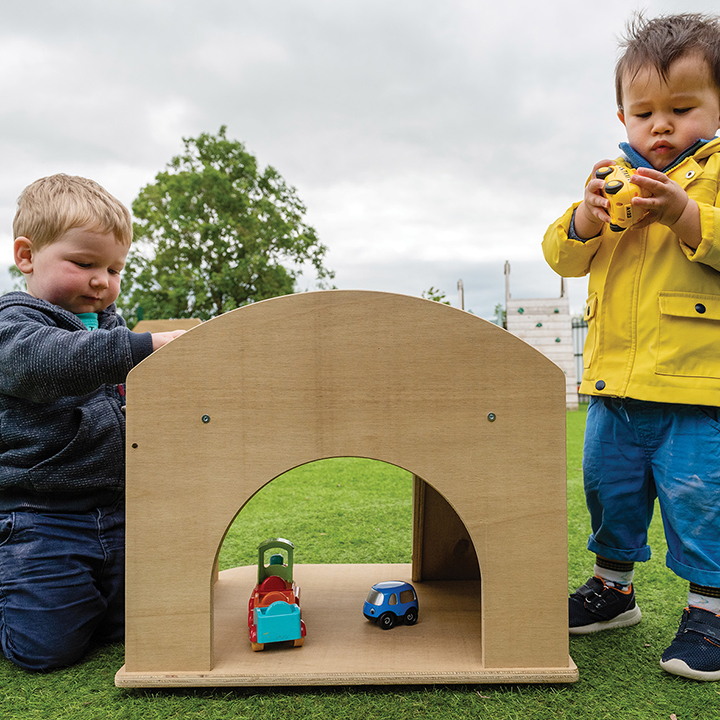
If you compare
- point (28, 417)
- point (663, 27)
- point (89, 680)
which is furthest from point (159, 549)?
point (663, 27)

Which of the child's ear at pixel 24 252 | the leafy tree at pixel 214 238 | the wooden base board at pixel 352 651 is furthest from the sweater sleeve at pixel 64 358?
the leafy tree at pixel 214 238

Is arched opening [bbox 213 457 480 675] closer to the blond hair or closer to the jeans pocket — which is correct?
the jeans pocket

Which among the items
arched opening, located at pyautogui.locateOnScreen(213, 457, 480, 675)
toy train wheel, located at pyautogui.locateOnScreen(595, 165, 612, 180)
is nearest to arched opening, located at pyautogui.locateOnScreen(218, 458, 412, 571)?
arched opening, located at pyautogui.locateOnScreen(213, 457, 480, 675)

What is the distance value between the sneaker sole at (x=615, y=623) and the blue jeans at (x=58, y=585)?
1.13 metres

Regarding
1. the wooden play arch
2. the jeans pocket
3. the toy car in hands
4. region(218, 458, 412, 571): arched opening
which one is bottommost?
region(218, 458, 412, 571): arched opening

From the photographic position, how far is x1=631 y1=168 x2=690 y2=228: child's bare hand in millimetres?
1244

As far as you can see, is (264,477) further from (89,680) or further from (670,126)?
(670,126)

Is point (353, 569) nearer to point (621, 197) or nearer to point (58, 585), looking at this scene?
point (58, 585)

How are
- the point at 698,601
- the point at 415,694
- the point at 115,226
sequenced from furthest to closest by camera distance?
the point at 115,226
the point at 698,601
the point at 415,694

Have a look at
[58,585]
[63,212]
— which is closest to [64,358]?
[63,212]

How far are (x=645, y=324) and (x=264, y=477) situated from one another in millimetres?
943

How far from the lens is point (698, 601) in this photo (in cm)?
133

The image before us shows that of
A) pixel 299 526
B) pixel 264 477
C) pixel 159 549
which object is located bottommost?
pixel 299 526

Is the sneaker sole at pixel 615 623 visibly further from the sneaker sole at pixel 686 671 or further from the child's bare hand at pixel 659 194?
the child's bare hand at pixel 659 194
